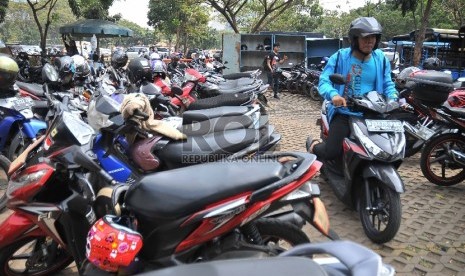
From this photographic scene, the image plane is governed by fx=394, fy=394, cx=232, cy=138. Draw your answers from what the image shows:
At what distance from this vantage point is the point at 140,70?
5.69 meters

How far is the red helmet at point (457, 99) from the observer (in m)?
4.46

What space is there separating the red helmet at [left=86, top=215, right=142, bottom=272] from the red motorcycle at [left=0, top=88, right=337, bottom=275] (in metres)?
0.04

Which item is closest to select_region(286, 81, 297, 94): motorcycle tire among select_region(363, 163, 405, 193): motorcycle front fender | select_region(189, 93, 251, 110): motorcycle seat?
select_region(189, 93, 251, 110): motorcycle seat

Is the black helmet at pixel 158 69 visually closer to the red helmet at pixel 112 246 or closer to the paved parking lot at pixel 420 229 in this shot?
the paved parking lot at pixel 420 229

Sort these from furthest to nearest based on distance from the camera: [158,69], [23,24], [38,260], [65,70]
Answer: [23,24] → [158,69] → [65,70] → [38,260]

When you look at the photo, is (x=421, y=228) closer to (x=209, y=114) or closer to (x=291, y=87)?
(x=209, y=114)

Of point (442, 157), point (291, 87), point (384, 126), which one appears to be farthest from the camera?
point (291, 87)

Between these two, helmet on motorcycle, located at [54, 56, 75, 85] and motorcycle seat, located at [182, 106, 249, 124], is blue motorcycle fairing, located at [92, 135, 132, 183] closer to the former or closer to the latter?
motorcycle seat, located at [182, 106, 249, 124]

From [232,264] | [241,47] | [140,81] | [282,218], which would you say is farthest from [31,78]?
[232,264]

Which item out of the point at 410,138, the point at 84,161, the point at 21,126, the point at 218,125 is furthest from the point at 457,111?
the point at 21,126

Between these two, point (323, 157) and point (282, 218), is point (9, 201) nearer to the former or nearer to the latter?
point (282, 218)

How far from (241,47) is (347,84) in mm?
11567

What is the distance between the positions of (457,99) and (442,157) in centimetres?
70

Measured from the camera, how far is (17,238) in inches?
94.2
